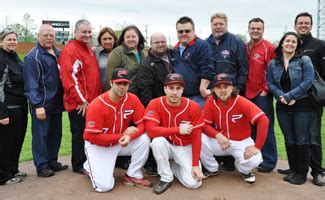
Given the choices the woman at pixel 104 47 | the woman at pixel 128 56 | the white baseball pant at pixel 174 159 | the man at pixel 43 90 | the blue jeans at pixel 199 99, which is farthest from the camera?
the woman at pixel 104 47

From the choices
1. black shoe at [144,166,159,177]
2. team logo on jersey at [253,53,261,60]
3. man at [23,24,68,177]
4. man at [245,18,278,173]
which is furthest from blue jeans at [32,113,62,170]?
team logo on jersey at [253,53,261,60]

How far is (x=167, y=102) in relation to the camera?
479cm

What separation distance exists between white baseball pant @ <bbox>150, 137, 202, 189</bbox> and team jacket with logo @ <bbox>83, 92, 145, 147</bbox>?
37 centimetres

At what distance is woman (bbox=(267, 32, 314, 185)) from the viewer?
475 cm

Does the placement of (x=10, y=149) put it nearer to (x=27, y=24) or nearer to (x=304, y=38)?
(x=304, y=38)

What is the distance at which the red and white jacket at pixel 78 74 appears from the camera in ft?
16.6

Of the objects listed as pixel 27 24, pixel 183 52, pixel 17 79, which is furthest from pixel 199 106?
pixel 27 24

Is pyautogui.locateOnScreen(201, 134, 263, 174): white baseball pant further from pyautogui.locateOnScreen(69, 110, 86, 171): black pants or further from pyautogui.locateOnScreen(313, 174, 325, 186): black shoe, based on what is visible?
pyautogui.locateOnScreen(69, 110, 86, 171): black pants

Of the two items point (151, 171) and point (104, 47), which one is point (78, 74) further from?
point (151, 171)

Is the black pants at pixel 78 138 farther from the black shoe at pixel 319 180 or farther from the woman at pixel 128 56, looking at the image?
the black shoe at pixel 319 180

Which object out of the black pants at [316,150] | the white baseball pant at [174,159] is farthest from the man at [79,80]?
the black pants at [316,150]

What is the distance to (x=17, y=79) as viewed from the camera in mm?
5000

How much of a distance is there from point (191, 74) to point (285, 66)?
1.39 metres

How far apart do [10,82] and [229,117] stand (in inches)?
130
